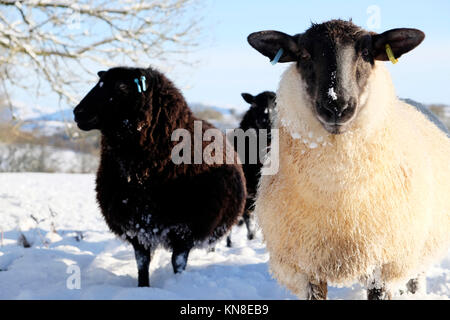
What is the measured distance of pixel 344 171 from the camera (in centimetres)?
249

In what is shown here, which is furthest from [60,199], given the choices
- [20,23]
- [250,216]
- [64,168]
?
[64,168]

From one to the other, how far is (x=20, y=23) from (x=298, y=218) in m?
8.90

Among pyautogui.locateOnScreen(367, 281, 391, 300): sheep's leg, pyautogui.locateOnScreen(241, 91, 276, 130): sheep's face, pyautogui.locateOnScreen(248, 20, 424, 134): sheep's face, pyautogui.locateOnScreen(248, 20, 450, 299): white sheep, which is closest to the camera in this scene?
pyautogui.locateOnScreen(248, 20, 424, 134): sheep's face

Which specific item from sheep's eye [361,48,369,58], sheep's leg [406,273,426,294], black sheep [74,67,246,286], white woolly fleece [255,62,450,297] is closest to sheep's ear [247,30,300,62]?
white woolly fleece [255,62,450,297]

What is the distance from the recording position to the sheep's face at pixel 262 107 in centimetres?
711

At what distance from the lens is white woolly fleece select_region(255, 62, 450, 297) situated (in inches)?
99.1

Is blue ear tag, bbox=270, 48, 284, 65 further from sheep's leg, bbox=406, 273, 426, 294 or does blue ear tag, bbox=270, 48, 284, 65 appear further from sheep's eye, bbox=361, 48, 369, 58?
sheep's leg, bbox=406, 273, 426, 294

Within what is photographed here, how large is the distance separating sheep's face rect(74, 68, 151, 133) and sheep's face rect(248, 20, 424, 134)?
162 centimetres

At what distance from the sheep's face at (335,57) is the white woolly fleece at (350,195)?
0.09 meters

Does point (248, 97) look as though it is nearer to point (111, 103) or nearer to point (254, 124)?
point (254, 124)

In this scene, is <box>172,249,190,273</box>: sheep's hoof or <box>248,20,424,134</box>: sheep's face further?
<box>172,249,190,273</box>: sheep's hoof

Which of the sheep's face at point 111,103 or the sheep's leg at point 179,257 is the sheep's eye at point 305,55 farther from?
the sheep's leg at point 179,257

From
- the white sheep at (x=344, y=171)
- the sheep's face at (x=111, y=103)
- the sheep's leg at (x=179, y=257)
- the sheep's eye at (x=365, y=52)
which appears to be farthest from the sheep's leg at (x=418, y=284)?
the sheep's face at (x=111, y=103)

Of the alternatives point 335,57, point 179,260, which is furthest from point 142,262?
point 335,57
